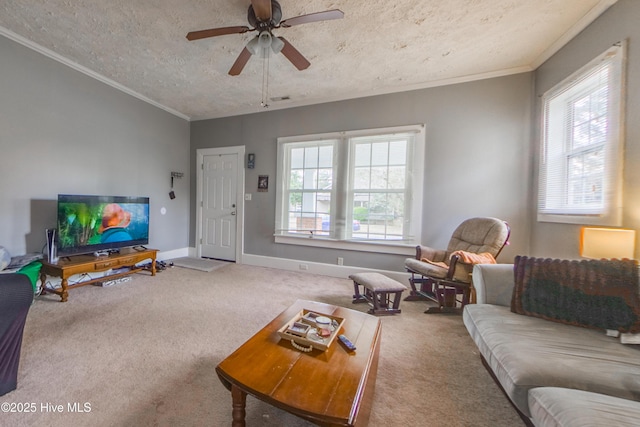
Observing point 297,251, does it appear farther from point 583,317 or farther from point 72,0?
point 72,0

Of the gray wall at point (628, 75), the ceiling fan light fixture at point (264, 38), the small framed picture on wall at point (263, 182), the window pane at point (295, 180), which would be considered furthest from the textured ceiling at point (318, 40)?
the small framed picture on wall at point (263, 182)

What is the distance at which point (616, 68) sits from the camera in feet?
5.78

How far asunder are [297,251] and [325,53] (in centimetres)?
270

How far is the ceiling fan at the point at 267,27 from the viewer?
167cm

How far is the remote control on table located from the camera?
3.80 ft

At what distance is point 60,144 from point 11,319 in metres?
2.65

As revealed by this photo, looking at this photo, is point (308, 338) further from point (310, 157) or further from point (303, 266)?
point (310, 157)

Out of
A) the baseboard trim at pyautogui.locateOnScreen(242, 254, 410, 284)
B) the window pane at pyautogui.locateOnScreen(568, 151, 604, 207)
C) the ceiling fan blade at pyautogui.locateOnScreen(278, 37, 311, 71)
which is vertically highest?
the ceiling fan blade at pyautogui.locateOnScreen(278, 37, 311, 71)

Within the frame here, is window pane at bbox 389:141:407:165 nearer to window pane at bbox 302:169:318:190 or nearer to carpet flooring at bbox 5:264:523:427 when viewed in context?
window pane at bbox 302:169:318:190

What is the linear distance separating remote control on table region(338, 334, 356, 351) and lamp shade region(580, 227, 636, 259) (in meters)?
1.78

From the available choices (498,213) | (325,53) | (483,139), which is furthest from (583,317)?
(325,53)

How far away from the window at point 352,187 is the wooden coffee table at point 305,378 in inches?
88.5

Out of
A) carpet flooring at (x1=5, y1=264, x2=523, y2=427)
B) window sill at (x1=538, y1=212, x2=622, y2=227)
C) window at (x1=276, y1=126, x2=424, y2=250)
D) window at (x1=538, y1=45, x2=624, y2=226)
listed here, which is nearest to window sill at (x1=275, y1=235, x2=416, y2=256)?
window at (x1=276, y1=126, x2=424, y2=250)

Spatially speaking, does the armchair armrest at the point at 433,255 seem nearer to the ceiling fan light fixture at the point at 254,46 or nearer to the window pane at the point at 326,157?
the window pane at the point at 326,157
